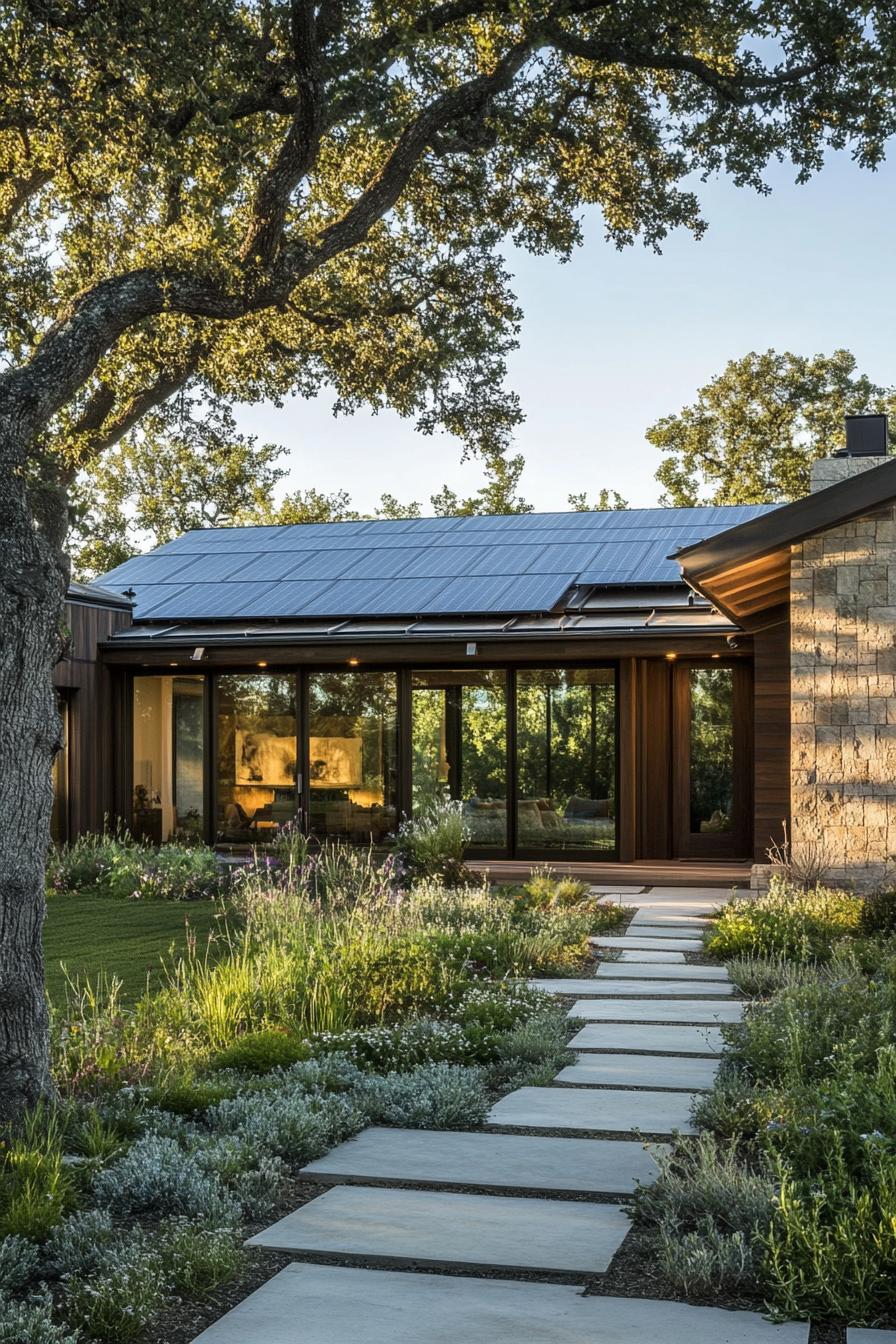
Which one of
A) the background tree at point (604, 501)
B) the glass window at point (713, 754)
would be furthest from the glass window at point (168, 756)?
the background tree at point (604, 501)

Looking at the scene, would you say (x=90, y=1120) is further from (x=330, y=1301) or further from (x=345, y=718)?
(x=345, y=718)

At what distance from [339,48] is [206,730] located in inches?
446

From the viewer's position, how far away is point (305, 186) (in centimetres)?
879

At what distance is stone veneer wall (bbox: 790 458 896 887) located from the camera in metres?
10.7

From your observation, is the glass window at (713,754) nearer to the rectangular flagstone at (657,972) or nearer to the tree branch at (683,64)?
the rectangular flagstone at (657,972)

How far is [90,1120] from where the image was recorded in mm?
4625

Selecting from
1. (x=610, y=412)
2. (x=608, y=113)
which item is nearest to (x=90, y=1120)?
(x=608, y=113)

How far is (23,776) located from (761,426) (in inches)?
1120

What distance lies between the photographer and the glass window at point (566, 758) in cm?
1505

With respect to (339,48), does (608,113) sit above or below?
above

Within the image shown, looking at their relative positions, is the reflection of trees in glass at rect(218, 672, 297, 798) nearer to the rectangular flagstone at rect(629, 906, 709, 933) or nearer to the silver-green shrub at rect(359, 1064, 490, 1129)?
the rectangular flagstone at rect(629, 906, 709, 933)

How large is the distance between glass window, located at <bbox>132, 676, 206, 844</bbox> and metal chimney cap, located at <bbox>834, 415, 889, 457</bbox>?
8.37m

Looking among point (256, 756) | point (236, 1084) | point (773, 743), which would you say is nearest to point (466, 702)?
point (256, 756)

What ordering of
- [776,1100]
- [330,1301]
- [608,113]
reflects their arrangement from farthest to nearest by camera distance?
[608,113], [776,1100], [330,1301]
